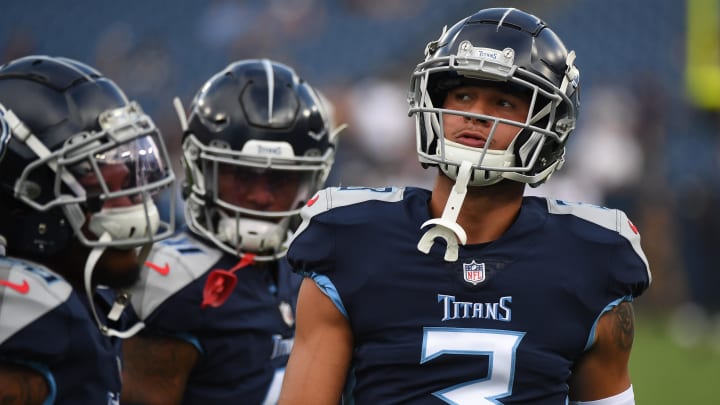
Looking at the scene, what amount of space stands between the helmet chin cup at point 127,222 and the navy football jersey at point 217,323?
32 centimetres

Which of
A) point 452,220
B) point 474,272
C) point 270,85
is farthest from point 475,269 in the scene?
point 270,85

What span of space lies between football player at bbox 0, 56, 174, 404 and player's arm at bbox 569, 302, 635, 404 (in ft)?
3.59

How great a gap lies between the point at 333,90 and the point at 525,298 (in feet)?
29.5

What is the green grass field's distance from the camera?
6801 millimetres

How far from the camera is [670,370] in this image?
25.5 feet

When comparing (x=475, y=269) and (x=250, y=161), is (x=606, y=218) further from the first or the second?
(x=250, y=161)

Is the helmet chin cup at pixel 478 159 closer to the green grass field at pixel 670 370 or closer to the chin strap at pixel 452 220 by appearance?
the chin strap at pixel 452 220

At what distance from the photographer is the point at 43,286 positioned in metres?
2.39

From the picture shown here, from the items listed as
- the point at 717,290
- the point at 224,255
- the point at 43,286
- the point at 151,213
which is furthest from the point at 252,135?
the point at 717,290

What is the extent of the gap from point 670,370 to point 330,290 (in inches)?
239

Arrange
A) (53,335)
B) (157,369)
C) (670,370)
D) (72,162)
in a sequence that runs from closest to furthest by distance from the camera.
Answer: (53,335) → (72,162) → (157,369) → (670,370)

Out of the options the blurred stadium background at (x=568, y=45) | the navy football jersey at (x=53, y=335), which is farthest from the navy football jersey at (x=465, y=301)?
the blurred stadium background at (x=568, y=45)

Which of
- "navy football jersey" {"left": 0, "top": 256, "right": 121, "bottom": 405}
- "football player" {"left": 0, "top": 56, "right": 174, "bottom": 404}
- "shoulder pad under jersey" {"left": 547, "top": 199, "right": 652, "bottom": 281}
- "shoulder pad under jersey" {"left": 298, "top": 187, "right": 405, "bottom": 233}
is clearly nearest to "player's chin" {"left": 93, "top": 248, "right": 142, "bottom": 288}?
"football player" {"left": 0, "top": 56, "right": 174, "bottom": 404}

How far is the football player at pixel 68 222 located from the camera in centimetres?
233
